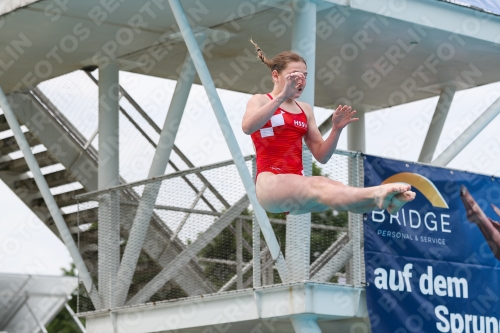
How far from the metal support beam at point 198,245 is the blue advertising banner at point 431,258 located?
1622mm

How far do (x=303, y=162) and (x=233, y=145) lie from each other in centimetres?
86

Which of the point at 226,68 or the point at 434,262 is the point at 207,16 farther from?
the point at 434,262

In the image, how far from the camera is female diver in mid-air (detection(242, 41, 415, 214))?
762 cm

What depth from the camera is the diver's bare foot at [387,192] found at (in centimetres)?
696

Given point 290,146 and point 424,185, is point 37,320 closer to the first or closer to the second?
point 424,185

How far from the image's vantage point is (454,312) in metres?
13.2

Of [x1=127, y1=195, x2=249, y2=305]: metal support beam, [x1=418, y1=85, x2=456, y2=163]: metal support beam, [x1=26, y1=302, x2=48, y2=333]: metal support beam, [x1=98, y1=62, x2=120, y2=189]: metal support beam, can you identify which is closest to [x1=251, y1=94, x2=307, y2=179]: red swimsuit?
[x1=127, y1=195, x2=249, y2=305]: metal support beam

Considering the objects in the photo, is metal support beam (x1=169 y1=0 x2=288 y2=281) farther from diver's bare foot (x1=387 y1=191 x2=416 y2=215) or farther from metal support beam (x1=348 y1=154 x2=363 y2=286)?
diver's bare foot (x1=387 y1=191 x2=416 y2=215)

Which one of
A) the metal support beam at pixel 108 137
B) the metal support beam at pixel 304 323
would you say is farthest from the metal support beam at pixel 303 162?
the metal support beam at pixel 108 137

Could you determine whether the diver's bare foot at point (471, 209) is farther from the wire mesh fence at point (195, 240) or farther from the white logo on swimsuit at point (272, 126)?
the white logo on swimsuit at point (272, 126)

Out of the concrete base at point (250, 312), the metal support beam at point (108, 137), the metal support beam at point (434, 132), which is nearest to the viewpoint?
the concrete base at point (250, 312)

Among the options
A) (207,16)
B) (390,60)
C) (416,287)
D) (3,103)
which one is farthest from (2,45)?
(416,287)

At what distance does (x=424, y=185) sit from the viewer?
1332 cm

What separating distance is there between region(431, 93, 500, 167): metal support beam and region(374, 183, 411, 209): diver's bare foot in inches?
311
